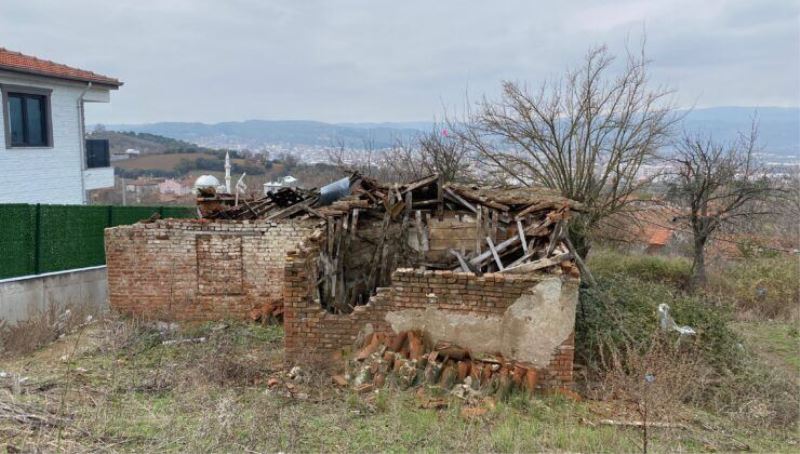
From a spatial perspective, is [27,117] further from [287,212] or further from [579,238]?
[579,238]

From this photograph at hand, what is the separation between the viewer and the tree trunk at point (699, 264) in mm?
18438

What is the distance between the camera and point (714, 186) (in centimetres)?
1838

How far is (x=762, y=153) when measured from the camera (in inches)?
801

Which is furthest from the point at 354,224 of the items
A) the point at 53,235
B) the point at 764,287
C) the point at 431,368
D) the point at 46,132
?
the point at 764,287

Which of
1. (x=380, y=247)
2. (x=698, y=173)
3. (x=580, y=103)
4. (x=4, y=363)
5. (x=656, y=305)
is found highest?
(x=580, y=103)

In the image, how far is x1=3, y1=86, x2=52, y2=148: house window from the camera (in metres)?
15.9

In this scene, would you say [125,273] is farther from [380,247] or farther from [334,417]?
[334,417]

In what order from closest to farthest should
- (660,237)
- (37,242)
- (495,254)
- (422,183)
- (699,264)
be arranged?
1. (495,254)
2. (422,183)
3. (37,242)
4. (699,264)
5. (660,237)

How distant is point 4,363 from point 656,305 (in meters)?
10.6

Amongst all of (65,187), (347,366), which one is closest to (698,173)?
(347,366)

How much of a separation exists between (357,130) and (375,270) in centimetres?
3657

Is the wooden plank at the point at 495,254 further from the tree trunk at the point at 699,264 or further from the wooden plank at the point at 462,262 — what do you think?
the tree trunk at the point at 699,264

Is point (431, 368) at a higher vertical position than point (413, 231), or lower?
lower

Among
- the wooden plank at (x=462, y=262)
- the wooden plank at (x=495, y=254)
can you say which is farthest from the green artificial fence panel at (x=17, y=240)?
the wooden plank at (x=495, y=254)
